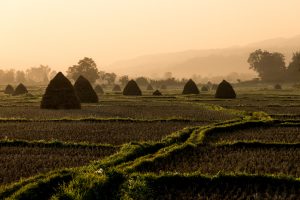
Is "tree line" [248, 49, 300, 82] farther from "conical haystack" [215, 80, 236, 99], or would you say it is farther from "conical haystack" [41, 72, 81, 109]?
"conical haystack" [41, 72, 81, 109]

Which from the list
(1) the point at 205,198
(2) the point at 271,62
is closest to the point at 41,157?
(1) the point at 205,198

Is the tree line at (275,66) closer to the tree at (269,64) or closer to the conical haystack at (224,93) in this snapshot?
the tree at (269,64)

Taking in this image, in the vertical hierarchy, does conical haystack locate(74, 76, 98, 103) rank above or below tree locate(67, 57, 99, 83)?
below

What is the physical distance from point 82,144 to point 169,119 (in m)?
9.36

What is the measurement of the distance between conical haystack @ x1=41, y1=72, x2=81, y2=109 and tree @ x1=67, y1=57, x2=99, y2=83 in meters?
104

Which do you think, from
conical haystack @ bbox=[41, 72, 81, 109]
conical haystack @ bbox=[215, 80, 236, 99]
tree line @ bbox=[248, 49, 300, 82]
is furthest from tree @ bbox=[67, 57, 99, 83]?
conical haystack @ bbox=[41, 72, 81, 109]

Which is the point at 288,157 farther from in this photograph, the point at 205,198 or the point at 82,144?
the point at 82,144

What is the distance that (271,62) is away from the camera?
475 ft

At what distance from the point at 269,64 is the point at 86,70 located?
58656mm

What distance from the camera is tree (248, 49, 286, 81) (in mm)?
139150

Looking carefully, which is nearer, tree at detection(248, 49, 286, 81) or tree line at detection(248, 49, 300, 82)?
tree line at detection(248, 49, 300, 82)

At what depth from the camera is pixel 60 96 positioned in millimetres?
34906

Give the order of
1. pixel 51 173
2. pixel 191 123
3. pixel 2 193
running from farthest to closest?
pixel 191 123, pixel 51 173, pixel 2 193

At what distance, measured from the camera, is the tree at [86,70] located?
139 metres
